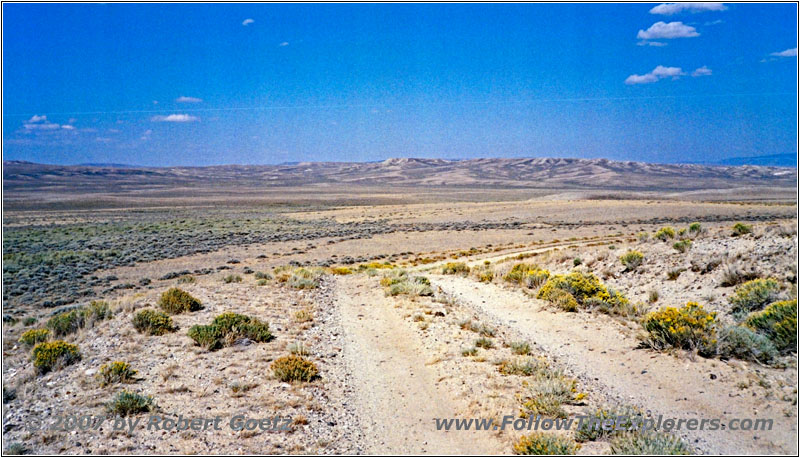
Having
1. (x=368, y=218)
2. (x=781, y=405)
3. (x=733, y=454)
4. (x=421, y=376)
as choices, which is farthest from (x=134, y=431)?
(x=368, y=218)

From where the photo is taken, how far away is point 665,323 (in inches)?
338

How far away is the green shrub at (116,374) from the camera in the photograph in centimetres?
755

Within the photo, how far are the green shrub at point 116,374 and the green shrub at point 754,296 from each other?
10966 mm

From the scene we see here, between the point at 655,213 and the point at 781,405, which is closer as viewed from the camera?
the point at 781,405

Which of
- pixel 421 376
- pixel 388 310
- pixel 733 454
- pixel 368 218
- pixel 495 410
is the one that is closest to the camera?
pixel 733 454

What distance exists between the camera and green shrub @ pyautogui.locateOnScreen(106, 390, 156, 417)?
6395 mm

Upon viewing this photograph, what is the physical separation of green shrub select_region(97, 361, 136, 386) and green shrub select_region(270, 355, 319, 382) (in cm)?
211

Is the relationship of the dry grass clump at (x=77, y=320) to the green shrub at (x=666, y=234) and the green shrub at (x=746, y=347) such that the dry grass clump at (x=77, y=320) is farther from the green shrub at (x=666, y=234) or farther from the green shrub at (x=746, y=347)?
the green shrub at (x=666, y=234)

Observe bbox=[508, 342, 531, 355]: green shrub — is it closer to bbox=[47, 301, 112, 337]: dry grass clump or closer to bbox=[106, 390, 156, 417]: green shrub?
bbox=[106, 390, 156, 417]: green shrub

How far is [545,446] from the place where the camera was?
5297mm

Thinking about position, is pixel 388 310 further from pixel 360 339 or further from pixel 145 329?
pixel 145 329

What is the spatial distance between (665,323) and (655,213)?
173 ft

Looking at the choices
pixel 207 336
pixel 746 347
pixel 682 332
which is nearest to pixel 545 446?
pixel 682 332

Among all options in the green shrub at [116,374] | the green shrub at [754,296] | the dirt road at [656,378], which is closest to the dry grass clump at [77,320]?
the green shrub at [116,374]
